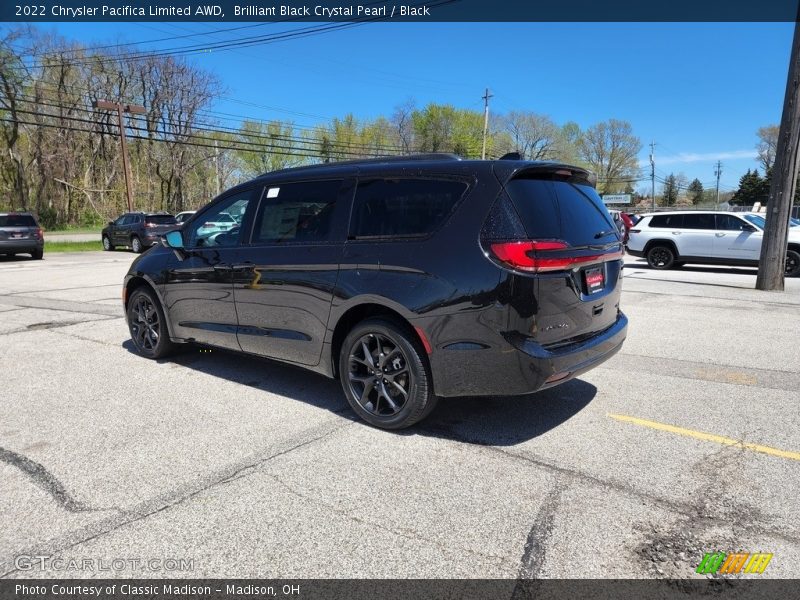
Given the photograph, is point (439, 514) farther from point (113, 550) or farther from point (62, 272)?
point (62, 272)

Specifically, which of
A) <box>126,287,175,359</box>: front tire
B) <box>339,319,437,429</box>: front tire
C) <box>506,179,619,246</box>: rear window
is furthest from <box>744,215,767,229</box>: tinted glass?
<box>126,287,175,359</box>: front tire

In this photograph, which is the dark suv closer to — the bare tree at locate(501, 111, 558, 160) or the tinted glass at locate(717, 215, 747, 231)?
the tinted glass at locate(717, 215, 747, 231)

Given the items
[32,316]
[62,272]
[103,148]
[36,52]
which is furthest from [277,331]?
[103,148]

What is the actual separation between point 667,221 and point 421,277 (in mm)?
15217

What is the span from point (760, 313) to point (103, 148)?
174 feet

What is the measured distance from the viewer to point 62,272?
15078 millimetres

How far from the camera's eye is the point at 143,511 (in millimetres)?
2797

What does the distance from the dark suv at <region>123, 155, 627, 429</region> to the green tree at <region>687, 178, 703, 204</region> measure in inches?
5172

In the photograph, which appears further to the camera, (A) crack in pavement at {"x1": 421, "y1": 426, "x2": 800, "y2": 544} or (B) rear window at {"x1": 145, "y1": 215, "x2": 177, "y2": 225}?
(B) rear window at {"x1": 145, "y1": 215, "x2": 177, "y2": 225}

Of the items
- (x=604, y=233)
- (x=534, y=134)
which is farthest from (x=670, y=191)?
(x=604, y=233)

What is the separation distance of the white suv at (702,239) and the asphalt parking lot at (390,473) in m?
10.9

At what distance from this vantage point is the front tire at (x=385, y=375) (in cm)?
358

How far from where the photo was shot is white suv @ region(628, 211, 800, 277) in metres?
14.7

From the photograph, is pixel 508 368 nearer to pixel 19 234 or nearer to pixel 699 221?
pixel 699 221
